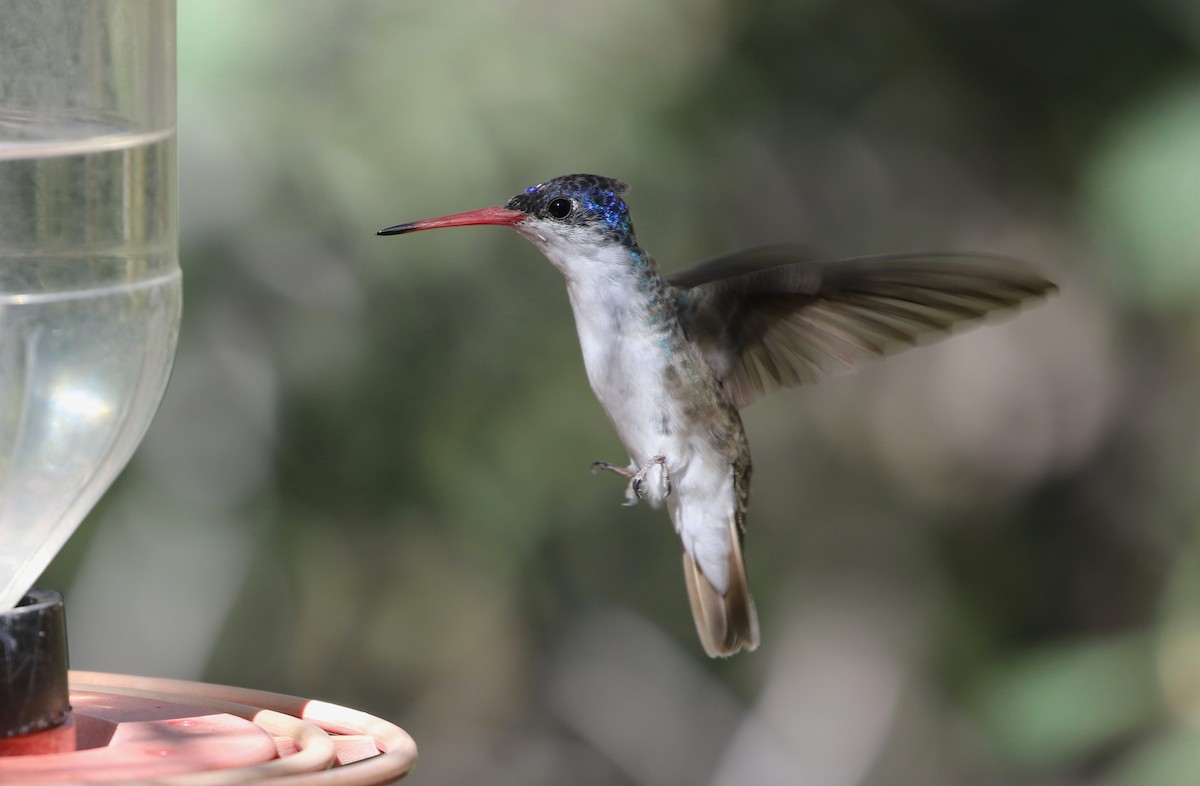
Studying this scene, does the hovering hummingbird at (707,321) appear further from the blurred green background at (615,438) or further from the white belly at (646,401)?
the blurred green background at (615,438)

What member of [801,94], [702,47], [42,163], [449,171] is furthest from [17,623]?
[801,94]

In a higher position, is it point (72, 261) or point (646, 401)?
point (72, 261)

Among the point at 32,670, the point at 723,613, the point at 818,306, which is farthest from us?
the point at 723,613

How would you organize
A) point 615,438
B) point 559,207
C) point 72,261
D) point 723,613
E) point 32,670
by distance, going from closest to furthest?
point 32,670
point 72,261
point 559,207
point 723,613
point 615,438

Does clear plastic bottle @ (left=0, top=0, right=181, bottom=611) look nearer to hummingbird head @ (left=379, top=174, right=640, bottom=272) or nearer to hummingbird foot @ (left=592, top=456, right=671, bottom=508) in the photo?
hummingbird head @ (left=379, top=174, right=640, bottom=272)

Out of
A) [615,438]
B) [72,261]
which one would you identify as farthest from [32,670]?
[615,438]

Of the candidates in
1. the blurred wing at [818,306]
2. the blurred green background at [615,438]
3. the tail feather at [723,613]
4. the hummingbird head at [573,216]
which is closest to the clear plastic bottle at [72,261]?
the hummingbird head at [573,216]

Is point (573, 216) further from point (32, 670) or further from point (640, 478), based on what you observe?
point (32, 670)
